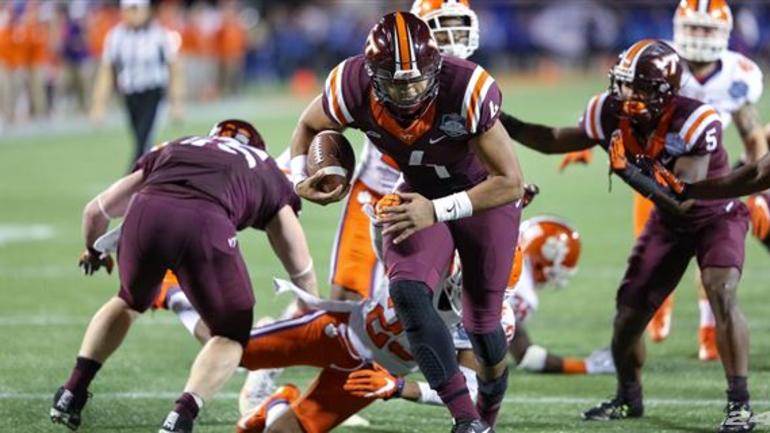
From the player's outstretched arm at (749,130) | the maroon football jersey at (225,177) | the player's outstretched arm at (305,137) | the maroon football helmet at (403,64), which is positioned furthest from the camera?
the player's outstretched arm at (749,130)

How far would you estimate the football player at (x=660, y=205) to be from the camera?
5.96m

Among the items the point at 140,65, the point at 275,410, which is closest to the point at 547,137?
the point at 275,410

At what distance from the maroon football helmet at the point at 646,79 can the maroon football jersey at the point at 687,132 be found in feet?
0.28

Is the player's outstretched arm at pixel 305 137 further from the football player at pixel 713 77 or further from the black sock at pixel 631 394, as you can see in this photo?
the football player at pixel 713 77

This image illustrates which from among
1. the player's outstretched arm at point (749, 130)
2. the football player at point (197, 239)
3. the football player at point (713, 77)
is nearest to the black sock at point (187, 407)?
the football player at point (197, 239)

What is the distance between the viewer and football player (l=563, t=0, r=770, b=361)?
7.37 metres

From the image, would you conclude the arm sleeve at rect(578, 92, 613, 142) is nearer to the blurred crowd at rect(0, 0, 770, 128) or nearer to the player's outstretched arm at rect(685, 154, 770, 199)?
the player's outstretched arm at rect(685, 154, 770, 199)

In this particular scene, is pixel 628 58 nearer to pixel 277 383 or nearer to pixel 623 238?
pixel 277 383

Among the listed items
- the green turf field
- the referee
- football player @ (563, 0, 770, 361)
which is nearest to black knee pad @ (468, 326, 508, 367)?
the green turf field

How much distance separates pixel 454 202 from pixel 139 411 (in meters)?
1.86

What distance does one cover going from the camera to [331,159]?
545 centimetres

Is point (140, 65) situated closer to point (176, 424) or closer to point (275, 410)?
point (275, 410)

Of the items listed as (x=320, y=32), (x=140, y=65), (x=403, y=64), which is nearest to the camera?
(x=403, y=64)

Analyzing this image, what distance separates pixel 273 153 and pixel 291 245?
10.9 metres
